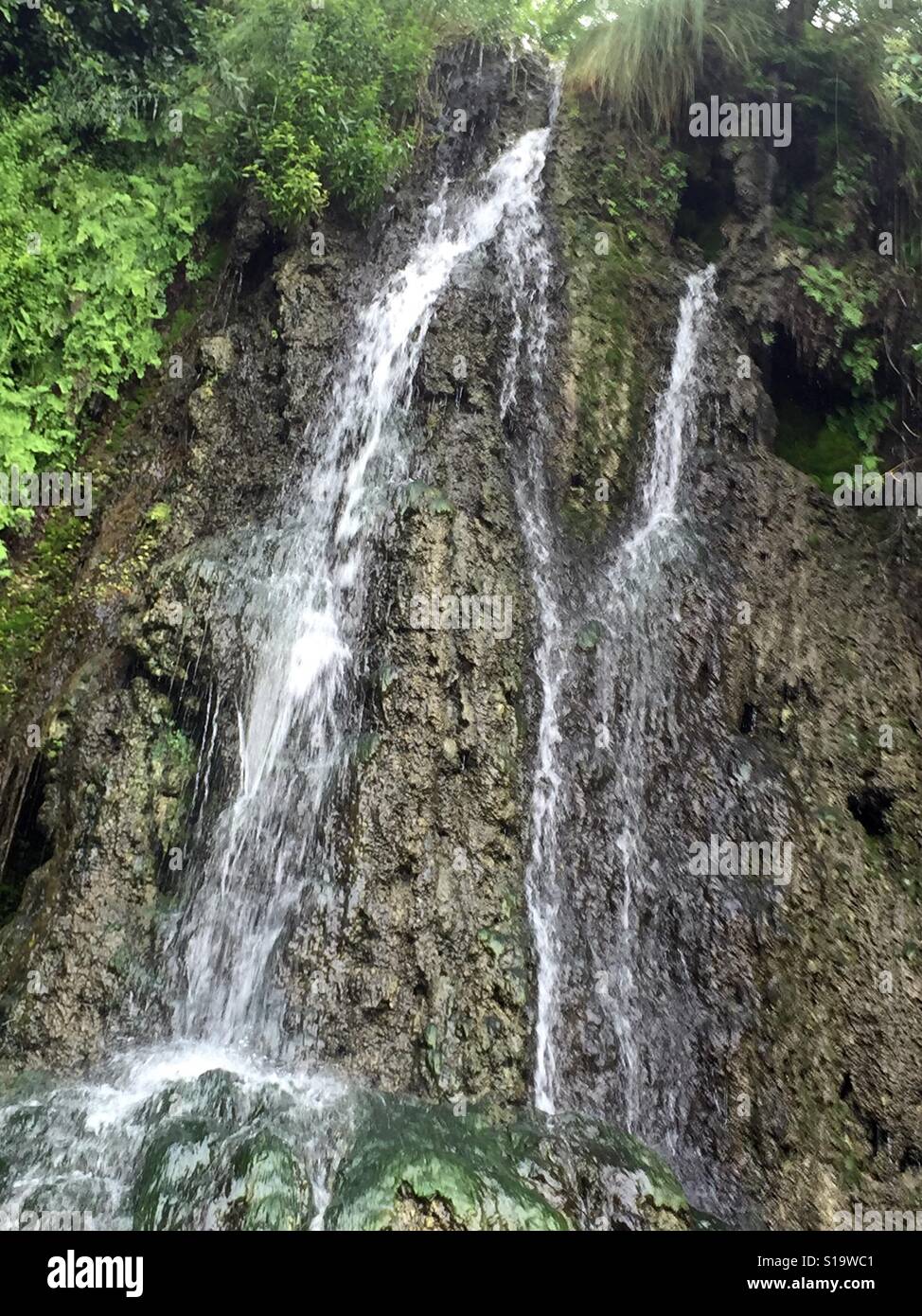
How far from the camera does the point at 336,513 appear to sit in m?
7.19

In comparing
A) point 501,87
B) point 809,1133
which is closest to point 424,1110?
point 809,1133

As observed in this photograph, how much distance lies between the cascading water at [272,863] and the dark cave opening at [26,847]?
133 centimetres

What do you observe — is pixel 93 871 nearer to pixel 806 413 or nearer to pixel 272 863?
pixel 272 863

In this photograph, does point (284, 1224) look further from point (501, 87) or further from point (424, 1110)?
point (501, 87)

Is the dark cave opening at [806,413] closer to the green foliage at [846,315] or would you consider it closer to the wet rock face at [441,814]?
the green foliage at [846,315]

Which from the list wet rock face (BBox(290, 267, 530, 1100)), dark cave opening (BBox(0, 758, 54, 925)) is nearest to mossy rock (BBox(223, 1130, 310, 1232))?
wet rock face (BBox(290, 267, 530, 1100))

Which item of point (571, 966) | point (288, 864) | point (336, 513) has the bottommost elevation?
point (571, 966)

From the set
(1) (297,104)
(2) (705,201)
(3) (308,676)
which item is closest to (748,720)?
(3) (308,676)

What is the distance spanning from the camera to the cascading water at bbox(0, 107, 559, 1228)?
4.41 metres

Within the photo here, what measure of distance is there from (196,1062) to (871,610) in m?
6.41

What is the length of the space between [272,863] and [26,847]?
1993 millimetres

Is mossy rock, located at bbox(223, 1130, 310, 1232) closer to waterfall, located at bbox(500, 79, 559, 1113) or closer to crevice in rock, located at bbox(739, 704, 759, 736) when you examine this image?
waterfall, located at bbox(500, 79, 559, 1113)

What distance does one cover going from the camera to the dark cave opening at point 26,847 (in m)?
6.16

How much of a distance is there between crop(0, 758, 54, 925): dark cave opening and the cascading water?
1.33 metres
